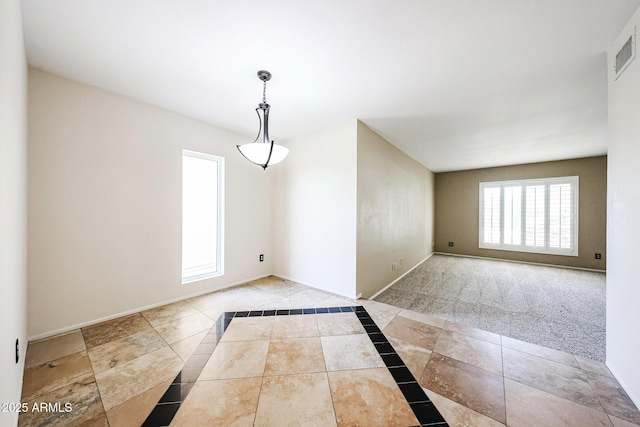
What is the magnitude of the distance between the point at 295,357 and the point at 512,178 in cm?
712

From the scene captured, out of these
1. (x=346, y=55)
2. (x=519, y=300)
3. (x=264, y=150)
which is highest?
(x=346, y=55)

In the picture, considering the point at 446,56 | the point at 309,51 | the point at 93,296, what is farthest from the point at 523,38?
the point at 93,296

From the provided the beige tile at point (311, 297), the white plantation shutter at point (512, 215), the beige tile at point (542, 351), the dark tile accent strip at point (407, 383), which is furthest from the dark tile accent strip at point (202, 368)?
the white plantation shutter at point (512, 215)

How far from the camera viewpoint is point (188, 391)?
5.11ft

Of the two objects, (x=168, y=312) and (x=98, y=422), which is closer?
(x=98, y=422)

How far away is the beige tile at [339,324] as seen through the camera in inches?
92.9

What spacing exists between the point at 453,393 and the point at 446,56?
2651 millimetres

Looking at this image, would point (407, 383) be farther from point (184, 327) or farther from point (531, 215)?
point (531, 215)

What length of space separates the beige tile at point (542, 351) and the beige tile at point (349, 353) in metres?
1.33

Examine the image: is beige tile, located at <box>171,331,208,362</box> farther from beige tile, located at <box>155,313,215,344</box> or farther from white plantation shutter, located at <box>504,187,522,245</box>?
white plantation shutter, located at <box>504,187,522,245</box>

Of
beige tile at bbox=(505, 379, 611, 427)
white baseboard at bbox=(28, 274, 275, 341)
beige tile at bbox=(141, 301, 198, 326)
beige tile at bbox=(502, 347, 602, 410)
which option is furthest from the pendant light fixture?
beige tile at bbox=(502, 347, 602, 410)

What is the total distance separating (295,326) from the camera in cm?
246

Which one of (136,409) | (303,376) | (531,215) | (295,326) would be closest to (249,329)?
(295,326)

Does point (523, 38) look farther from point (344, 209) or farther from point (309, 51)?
point (344, 209)
